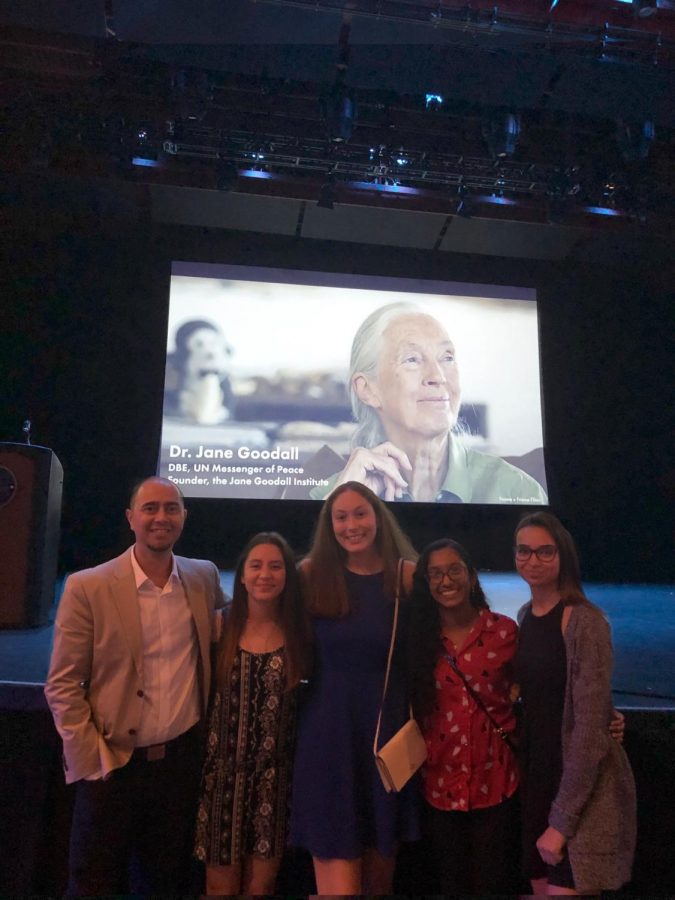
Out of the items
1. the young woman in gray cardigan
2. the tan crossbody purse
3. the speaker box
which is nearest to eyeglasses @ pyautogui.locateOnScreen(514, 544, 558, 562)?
the young woman in gray cardigan

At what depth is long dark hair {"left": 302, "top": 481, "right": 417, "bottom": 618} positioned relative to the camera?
1599mm

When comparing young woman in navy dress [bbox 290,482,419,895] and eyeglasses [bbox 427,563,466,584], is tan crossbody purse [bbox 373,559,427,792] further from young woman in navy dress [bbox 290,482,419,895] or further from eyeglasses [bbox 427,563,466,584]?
eyeglasses [bbox 427,563,466,584]

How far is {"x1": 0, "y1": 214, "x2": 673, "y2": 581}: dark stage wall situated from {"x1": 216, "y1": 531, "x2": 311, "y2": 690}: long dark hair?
4096 millimetres

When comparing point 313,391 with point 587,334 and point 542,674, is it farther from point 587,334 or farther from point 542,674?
point 542,674

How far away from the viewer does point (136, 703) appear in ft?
5.07

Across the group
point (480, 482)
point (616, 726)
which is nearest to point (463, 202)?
point (480, 482)

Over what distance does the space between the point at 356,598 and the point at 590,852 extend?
0.80 meters

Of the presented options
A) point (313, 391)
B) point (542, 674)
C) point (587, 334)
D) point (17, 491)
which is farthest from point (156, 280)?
point (542, 674)

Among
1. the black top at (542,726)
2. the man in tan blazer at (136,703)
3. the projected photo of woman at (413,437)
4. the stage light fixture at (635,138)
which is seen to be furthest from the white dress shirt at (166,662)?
the stage light fixture at (635,138)

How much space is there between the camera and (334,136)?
13.2 feet

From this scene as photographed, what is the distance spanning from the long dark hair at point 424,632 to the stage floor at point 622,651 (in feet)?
2.98

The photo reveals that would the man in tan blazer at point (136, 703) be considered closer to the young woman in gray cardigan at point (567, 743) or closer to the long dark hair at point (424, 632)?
the long dark hair at point (424, 632)

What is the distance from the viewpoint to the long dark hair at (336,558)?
1.60m

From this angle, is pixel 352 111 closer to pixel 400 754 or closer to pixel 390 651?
pixel 390 651
